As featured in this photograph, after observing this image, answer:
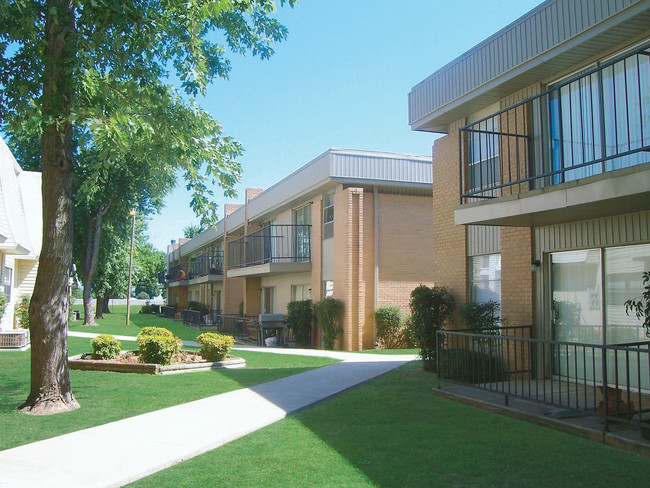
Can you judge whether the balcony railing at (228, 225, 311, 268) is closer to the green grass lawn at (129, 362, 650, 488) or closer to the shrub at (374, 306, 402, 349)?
the shrub at (374, 306, 402, 349)

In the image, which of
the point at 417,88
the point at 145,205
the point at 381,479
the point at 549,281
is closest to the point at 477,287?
the point at 549,281

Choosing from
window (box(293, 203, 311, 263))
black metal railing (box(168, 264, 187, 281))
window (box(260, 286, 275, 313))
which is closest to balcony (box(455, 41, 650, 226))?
window (box(293, 203, 311, 263))

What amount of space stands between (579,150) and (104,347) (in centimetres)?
1083

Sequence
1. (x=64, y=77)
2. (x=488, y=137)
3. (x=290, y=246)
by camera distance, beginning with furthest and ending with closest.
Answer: (x=290, y=246) → (x=488, y=137) → (x=64, y=77)

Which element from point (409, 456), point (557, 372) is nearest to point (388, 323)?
point (557, 372)

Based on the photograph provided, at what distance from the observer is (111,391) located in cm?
1086

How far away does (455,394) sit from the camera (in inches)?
374

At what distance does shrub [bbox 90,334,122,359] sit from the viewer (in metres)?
14.3

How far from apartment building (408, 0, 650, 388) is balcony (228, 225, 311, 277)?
438 inches

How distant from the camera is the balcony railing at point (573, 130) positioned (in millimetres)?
8578

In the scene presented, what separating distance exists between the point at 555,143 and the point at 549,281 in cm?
234

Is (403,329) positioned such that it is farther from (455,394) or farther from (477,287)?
(455,394)

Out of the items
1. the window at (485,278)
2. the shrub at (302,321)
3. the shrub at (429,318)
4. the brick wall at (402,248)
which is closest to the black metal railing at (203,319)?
the shrub at (302,321)

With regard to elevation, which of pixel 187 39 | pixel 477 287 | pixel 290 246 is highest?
pixel 187 39
